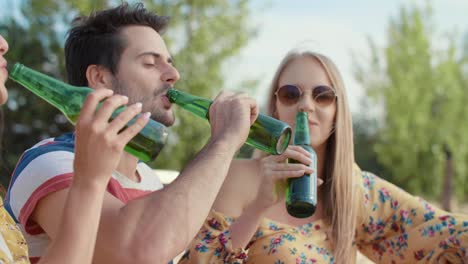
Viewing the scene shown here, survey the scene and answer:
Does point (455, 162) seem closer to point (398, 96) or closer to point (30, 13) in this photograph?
point (398, 96)

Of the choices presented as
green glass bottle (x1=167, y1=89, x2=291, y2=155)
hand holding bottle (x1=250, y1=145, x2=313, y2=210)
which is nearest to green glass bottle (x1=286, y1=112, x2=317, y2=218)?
hand holding bottle (x1=250, y1=145, x2=313, y2=210)

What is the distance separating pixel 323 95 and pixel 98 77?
3.51ft

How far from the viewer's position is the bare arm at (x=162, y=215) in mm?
1428

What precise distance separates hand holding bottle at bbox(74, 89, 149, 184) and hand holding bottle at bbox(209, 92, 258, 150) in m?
0.45

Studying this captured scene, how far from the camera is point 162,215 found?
145cm

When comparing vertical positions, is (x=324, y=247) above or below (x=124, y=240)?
above

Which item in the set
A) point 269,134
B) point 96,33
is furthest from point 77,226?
point 96,33

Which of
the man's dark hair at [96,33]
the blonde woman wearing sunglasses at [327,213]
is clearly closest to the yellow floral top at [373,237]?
the blonde woman wearing sunglasses at [327,213]

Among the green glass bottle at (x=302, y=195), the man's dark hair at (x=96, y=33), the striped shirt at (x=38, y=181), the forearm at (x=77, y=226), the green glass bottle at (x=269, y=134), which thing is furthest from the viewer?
the man's dark hair at (x=96, y=33)

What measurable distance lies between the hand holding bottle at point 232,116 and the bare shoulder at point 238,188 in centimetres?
83

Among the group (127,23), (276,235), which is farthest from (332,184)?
(127,23)

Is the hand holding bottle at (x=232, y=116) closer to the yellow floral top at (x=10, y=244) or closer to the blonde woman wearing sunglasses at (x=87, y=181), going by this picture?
the blonde woman wearing sunglasses at (x=87, y=181)

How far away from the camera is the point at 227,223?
243 cm

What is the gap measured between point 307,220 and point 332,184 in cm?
22
